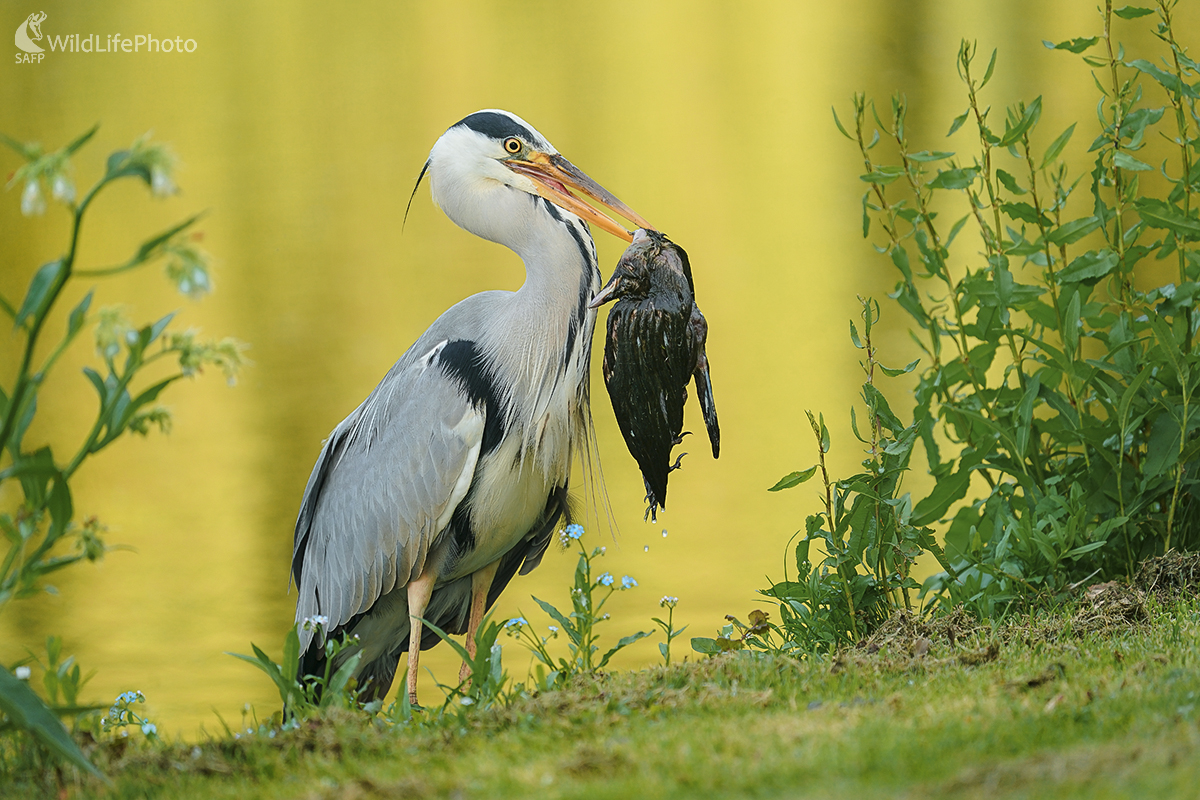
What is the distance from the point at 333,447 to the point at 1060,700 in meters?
2.96

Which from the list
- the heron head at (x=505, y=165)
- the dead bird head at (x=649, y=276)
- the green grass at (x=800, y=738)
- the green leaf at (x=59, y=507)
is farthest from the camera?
the heron head at (x=505, y=165)

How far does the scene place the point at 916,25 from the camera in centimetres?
1814

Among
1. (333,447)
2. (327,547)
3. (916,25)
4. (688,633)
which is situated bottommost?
(688,633)

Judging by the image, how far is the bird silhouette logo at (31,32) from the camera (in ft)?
47.5

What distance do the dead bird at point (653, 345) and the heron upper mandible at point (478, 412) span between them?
1.80 ft

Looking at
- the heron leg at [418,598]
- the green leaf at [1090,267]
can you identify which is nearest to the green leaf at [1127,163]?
the green leaf at [1090,267]

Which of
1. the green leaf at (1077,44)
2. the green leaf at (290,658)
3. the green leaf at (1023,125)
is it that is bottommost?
the green leaf at (290,658)

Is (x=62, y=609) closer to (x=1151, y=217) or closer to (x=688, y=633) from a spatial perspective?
(x=688, y=633)

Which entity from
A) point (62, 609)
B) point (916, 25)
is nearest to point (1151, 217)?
point (62, 609)

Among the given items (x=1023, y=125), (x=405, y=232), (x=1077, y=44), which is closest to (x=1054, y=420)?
(x=1023, y=125)

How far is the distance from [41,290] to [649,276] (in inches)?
69.9

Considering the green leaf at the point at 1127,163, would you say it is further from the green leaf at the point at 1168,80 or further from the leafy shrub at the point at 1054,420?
the green leaf at the point at 1168,80

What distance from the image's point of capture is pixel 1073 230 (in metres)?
3.91

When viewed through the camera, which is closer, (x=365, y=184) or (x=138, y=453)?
(x=138, y=453)
